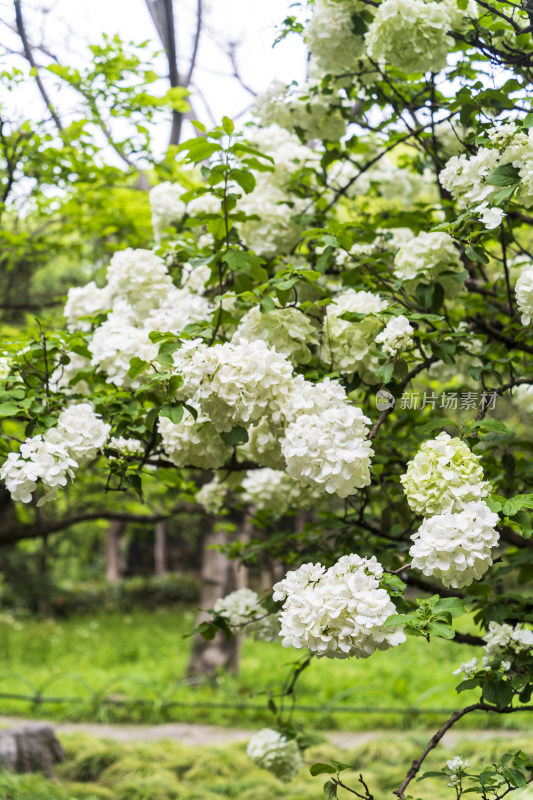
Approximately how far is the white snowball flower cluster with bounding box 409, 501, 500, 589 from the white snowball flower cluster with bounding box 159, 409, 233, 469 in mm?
829

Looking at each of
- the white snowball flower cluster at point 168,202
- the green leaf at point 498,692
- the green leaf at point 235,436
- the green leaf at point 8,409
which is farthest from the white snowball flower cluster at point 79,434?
the white snowball flower cluster at point 168,202

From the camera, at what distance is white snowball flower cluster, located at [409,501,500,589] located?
5.49 ft

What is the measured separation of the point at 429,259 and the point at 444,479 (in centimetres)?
103

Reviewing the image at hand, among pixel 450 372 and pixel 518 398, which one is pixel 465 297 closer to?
pixel 450 372

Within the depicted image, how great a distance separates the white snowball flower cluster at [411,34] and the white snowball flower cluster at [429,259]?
63 cm

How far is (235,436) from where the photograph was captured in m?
2.14

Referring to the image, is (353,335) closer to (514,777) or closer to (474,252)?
(474,252)

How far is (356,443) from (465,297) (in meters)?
1.52

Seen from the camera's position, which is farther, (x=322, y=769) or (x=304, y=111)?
(x=304, y=111)

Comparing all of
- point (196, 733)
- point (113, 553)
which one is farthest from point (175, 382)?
point (113, 553)

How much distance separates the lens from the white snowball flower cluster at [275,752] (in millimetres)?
3166

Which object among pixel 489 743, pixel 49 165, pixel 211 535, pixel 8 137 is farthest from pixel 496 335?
pixel 211 535

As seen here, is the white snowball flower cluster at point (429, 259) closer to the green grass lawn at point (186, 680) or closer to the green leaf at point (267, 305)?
the green leaf at point (267, 305)

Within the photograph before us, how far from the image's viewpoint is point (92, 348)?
8.70 feet
